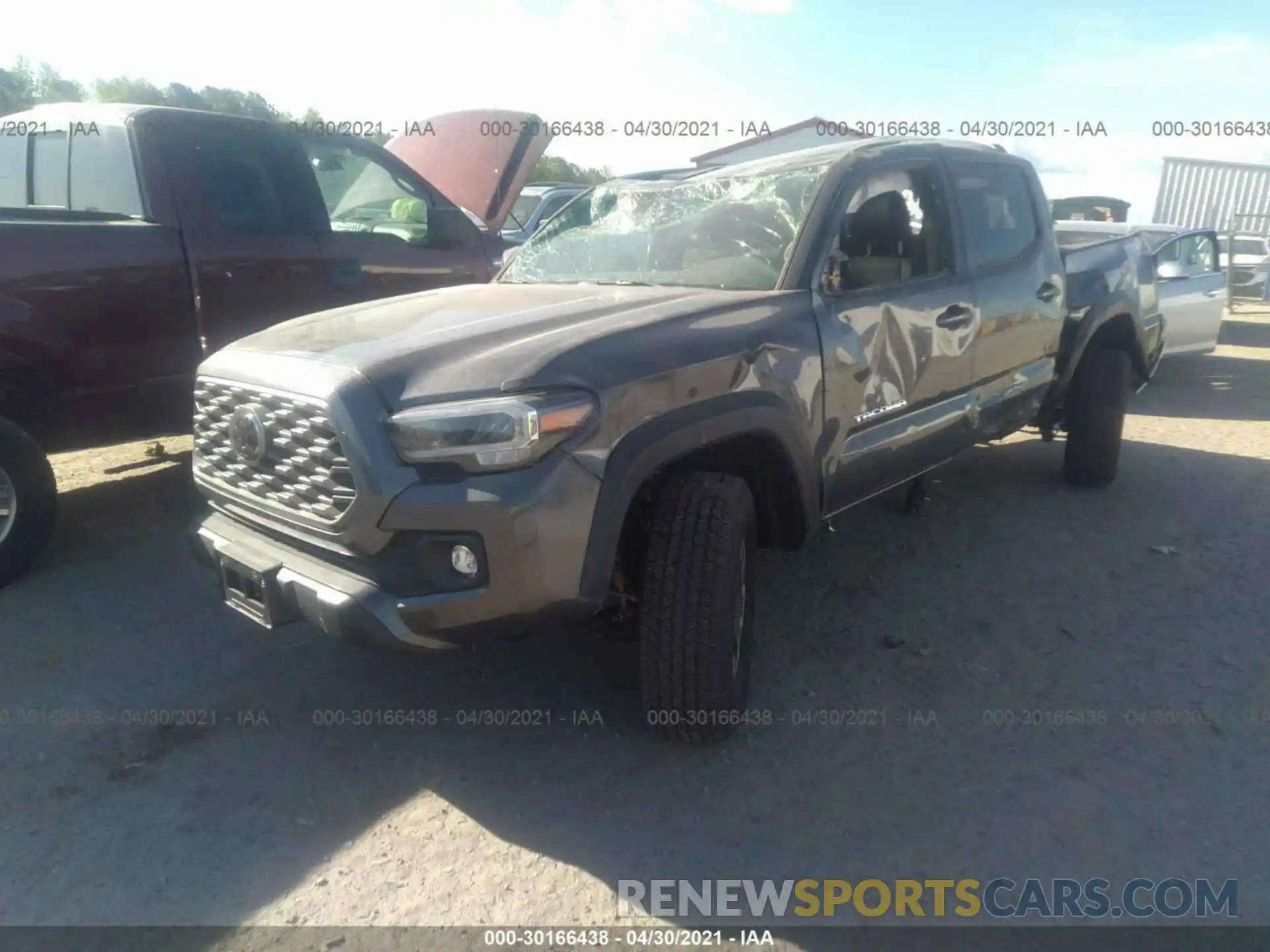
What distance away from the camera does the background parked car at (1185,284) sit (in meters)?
9.02

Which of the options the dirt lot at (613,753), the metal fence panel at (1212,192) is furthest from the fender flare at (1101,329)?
the metal fence panel at (1212,192)

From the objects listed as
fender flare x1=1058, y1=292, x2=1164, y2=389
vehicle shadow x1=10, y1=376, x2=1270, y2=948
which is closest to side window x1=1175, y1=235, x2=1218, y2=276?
fender flare x1=1058, y1=292, x2=1164, y2=389

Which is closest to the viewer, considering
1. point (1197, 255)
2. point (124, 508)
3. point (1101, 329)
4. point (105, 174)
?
point (105, 174)

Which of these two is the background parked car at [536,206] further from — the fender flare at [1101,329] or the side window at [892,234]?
the side window at [892,234]

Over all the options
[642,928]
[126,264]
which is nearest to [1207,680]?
[642,928]

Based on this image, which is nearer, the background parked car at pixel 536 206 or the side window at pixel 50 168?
the side window at pixel 50 168

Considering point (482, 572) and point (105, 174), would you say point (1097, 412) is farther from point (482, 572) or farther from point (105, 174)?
point (105, 174)

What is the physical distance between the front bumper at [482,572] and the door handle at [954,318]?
2.03 m

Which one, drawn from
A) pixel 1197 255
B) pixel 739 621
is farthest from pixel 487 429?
pixel 1197 255

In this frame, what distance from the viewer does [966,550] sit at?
4.66 m

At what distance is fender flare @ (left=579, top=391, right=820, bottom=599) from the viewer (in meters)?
2.53

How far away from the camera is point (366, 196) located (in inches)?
225

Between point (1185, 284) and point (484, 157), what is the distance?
6.94m

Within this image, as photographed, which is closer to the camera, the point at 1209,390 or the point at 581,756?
the point at 581,756
